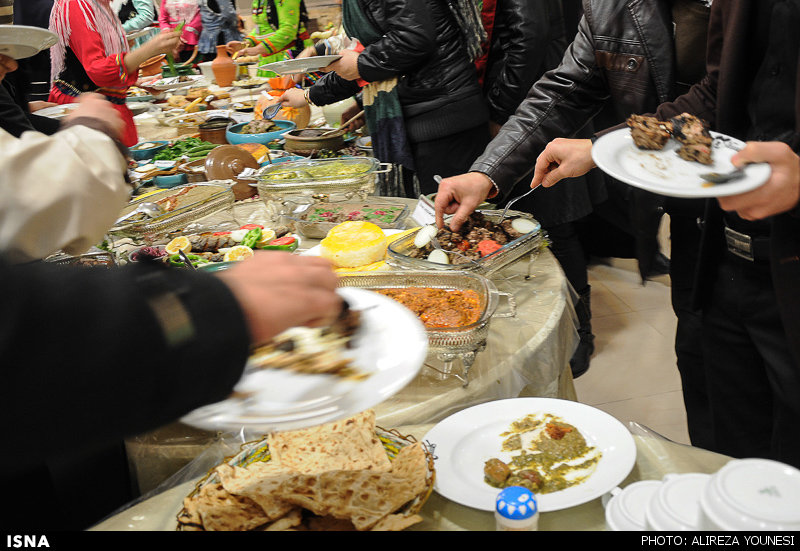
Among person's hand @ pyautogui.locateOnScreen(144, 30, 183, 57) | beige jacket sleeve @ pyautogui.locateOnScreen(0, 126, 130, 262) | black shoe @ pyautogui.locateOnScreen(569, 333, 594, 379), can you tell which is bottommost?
black shoe @ pyautogui.locateOnScreen(569, 333, 594, 379)

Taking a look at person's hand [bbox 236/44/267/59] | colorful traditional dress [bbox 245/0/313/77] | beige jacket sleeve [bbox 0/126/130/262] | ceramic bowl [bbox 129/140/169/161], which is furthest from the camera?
person's hand [bbox 236/44/267/59]

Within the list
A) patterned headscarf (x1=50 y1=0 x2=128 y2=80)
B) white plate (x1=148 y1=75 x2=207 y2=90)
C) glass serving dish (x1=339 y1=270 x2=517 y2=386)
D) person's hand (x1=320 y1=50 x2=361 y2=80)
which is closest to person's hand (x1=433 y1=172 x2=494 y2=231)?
glass serving dish (x1=339 y1=270 x2=517 y2=386)

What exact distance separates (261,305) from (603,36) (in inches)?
62.3

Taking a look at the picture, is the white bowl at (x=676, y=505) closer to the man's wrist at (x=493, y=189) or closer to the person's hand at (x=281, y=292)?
the person's hand at (x=281, y=292)

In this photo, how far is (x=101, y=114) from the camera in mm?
1336

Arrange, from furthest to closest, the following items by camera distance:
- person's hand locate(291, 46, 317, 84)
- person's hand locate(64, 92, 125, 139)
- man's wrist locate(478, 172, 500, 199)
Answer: person's hand locate(291, 46, 317, 84), man's wrist locate(478, 172, 500, 199), person's hand locate(64, 92, 125, 139)

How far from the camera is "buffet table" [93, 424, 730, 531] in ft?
3.68

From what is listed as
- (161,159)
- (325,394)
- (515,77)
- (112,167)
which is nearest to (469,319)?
(325,394)

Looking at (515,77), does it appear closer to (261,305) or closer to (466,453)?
(466,453)

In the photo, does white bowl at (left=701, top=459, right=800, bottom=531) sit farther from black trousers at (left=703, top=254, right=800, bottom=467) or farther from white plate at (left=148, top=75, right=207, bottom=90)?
white plate at (left=148, top=75, right=207, bottom=90)

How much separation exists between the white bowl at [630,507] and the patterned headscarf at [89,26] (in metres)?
4.12

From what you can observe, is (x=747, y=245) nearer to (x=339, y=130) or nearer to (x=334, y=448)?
(x=334, y=448)

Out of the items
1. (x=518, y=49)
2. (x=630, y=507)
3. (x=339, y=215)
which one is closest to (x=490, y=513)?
(x=630, y=507)

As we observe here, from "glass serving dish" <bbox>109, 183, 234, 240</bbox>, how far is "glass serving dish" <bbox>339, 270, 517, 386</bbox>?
0.97m
